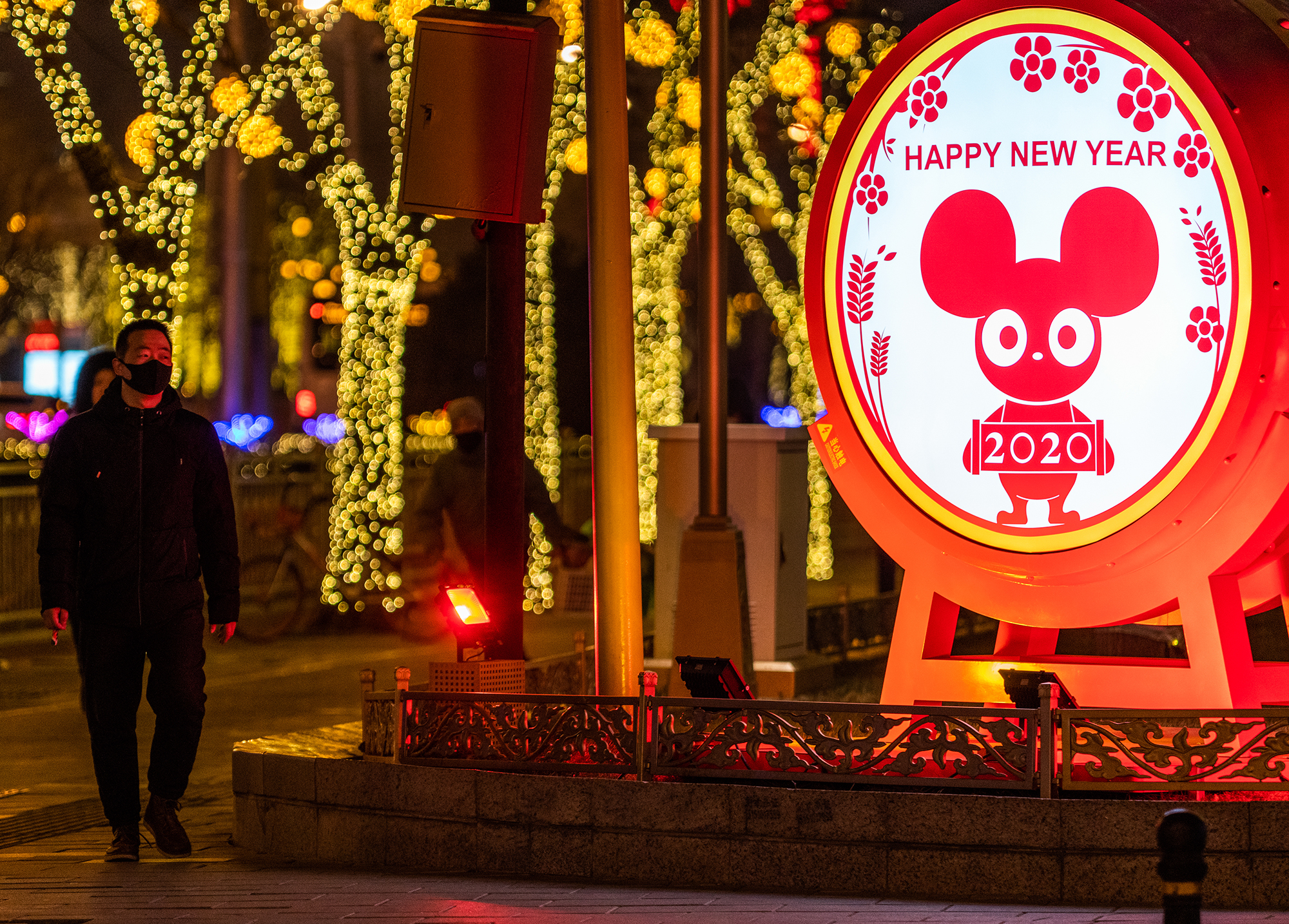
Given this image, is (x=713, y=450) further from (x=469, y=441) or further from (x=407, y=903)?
(x=407, y=903)

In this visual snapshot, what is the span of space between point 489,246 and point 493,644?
70.0 inches

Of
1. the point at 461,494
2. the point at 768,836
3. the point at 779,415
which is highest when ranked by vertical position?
the point at 779,415

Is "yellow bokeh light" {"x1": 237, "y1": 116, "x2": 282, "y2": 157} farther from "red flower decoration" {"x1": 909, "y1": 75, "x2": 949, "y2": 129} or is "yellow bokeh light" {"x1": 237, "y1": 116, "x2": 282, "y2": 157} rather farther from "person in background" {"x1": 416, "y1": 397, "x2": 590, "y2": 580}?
"red flower decoration" {"x1": 909, "y1": 75, "x2": 949, "y2": 129}

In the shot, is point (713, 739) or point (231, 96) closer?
point (713, 739)

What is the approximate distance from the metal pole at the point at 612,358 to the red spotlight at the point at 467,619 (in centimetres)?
66

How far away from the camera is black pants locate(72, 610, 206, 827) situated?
7.14m

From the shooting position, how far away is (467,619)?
770cm

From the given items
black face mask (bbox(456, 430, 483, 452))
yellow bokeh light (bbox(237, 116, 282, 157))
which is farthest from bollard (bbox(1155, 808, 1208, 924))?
yellow bokeh light (bbox(237, 116, 282, 157))

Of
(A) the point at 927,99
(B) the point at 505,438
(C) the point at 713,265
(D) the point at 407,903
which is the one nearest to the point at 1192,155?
(A) the point at 927,99

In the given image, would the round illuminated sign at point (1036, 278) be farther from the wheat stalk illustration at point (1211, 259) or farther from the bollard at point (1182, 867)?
the bollard at point (1182, 867)

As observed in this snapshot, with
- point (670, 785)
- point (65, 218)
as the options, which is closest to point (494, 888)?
point (670, 785)

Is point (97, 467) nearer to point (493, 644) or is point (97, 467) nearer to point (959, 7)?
point (493, 644)

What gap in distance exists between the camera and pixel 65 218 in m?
33.9

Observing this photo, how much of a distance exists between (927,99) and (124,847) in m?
4.39
